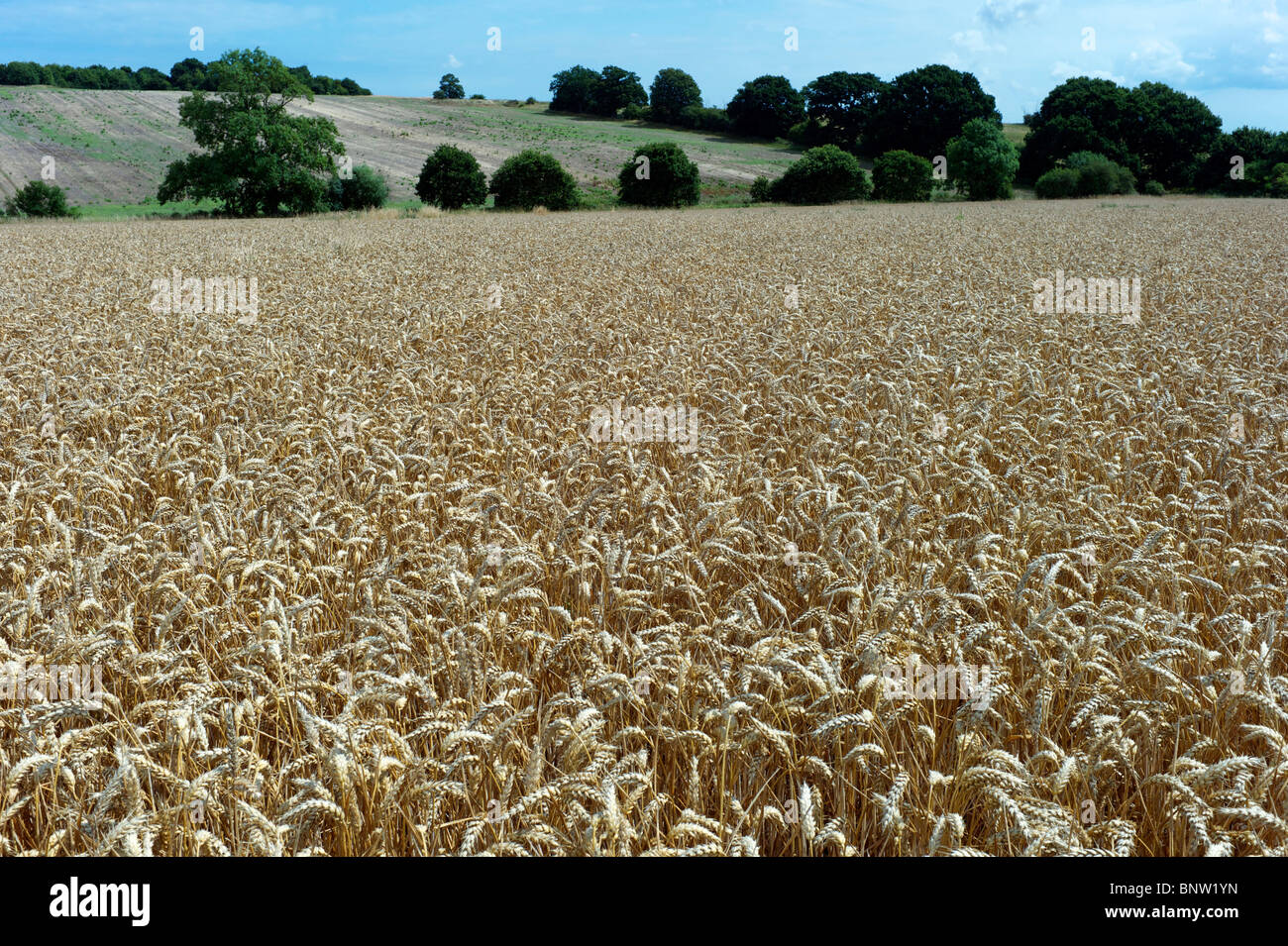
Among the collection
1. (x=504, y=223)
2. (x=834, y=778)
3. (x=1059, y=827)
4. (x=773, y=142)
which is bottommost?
(x=834, y=778)

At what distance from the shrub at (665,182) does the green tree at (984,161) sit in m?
20.4

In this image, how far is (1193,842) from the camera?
2.15 meters

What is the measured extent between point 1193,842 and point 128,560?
382 cm

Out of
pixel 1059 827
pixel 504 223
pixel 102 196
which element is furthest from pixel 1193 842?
pixel 102 196

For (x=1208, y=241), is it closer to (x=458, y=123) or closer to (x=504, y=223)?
(x=504, y=223)

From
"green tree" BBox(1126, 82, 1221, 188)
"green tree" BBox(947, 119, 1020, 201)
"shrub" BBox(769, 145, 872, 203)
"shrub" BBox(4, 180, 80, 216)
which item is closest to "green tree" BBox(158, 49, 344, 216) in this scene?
"shrub" BBox(4, 180, 80, 216)

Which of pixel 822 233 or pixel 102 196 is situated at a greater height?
pixel 102 196

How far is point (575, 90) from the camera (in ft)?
354

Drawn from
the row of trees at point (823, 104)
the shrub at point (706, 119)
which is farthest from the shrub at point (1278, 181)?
the shrub at point (706, 119)

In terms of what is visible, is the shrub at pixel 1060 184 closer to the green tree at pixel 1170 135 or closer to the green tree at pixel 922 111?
the green tree at pixel 1170 135

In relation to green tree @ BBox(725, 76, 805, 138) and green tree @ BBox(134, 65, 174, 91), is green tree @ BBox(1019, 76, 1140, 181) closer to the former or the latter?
green tree @ BBox(725, 76, 805, 138)

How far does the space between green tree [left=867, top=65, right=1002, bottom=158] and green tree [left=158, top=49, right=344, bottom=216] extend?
56.0 m
